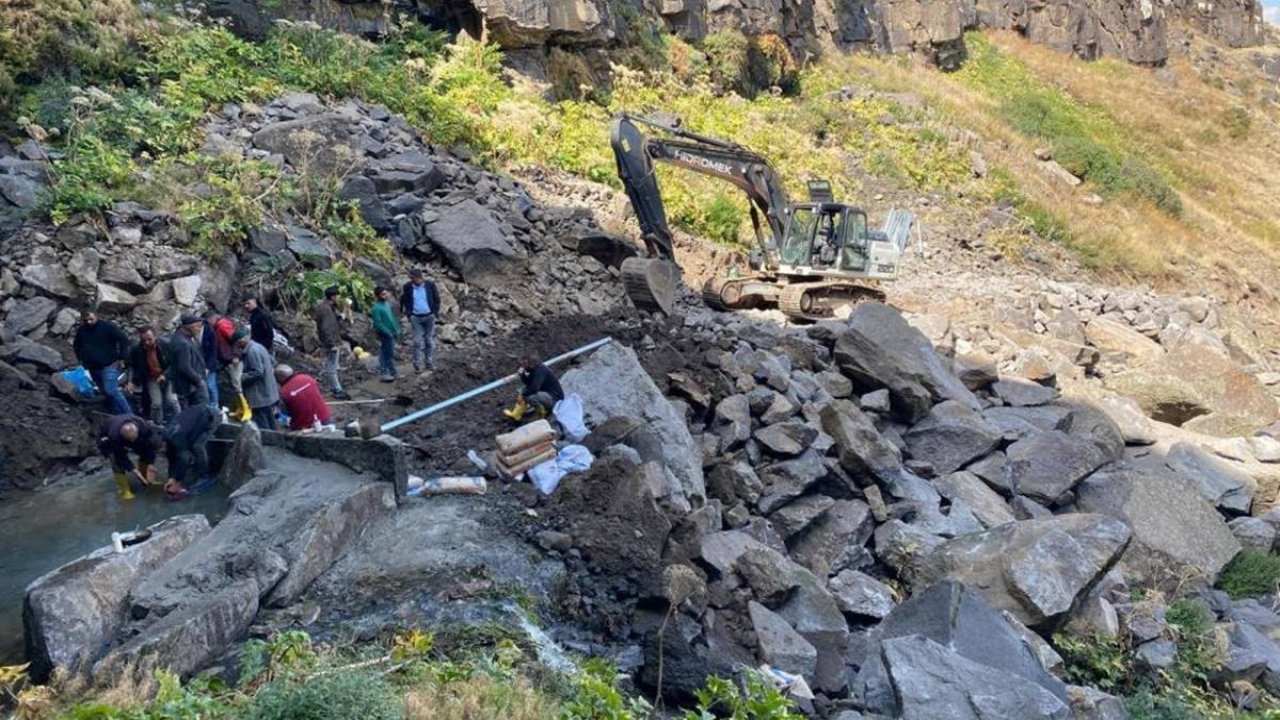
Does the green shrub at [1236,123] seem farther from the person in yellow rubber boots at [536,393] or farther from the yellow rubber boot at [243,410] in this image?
the yellow rubber boot at [243,410]

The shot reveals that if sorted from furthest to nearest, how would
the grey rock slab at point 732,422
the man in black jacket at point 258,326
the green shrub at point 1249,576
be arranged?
1. the man in black jacket at point 258,326
2. the green shrub at point 1249,576
3. the grey rock slab at point 732,422

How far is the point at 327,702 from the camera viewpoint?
4.44m

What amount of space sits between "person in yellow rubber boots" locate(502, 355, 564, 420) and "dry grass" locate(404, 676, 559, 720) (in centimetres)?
390

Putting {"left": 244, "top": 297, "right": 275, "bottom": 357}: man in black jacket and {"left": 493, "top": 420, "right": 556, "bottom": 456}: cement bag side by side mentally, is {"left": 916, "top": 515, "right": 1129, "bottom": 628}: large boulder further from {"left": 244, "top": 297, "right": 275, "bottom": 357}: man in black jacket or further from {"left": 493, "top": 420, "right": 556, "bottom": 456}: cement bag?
{"left": 244, "top": 297, "right": 275, "bottom": 357}: man in black jacket

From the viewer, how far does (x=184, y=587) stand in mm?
6270

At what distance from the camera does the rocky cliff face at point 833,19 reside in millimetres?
20594

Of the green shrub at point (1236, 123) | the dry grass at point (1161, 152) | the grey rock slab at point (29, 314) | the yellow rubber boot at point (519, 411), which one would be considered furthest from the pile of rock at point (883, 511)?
the green shrub at point (1236, 123)

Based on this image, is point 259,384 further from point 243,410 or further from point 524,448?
point 524,448

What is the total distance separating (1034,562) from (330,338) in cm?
730

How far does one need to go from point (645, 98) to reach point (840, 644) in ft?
62.0

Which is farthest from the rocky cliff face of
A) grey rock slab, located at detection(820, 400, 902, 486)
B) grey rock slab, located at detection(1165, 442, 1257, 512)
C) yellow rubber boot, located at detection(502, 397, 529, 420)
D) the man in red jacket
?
grey rock slab, located at detection(1165, 442, 1257, 512)

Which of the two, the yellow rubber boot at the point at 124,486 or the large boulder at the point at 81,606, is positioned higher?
the large boulder at the point at 81,606

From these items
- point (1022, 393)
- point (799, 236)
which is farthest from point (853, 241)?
point (1022, 393)

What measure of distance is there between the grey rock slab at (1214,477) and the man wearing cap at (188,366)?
402 inches
